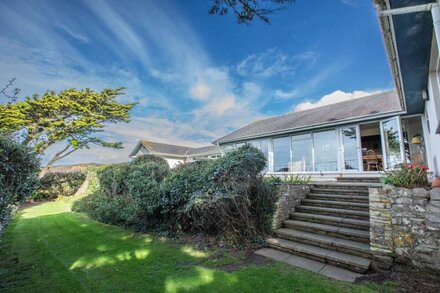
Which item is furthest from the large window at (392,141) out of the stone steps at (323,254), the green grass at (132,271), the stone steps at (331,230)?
the green grass at (132,271)

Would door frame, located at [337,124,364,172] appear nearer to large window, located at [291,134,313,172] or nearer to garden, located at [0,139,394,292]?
large window, located at [291,134,313,172]

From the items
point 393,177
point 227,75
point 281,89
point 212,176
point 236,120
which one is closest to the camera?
point 393,177

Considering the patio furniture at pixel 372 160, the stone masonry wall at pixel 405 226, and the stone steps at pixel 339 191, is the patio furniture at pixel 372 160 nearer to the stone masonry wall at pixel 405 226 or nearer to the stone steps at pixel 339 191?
the stone steps at pixel 339 191

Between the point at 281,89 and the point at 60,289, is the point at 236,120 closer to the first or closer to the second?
the point at 281,89

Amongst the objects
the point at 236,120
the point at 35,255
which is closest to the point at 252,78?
the point at 236,120

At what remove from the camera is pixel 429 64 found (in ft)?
15.4

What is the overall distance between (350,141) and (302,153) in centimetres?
248

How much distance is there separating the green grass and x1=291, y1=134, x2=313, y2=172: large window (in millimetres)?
8523

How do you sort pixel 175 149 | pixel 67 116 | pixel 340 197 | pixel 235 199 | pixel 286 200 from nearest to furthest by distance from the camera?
pixel 235 199 < pixel 286 200 < pixel 340 197 < pixel 67 116 < pixel 175 149

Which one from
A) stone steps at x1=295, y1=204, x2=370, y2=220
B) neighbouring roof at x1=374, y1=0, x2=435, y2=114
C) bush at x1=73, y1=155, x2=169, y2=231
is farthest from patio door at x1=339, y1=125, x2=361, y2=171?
bush at x1=73, y1=155, x2=169, y2=231

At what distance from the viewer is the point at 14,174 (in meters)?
4.20

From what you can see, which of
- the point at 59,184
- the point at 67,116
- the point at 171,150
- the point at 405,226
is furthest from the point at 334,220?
the point at 171,150

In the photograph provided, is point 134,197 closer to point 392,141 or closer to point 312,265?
point 312,265

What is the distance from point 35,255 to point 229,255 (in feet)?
15.9
